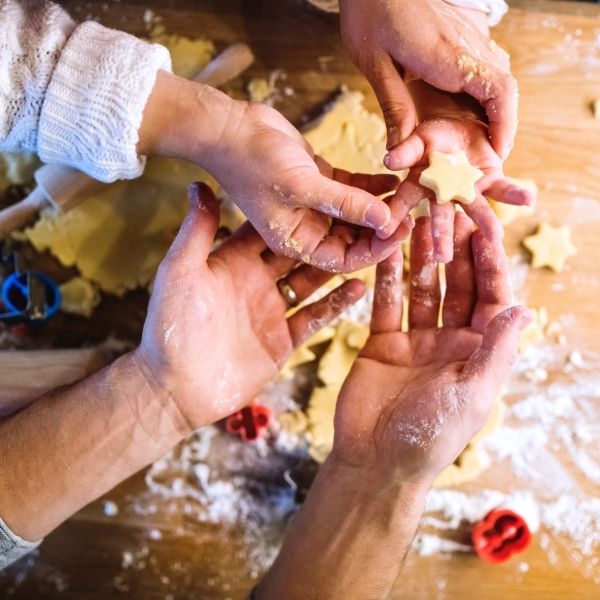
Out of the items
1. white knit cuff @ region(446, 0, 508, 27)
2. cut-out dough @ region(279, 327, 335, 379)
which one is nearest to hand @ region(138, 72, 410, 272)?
cut-out dough @ region(279, 327, 335, 379)

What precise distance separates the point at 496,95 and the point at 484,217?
163 millimetres

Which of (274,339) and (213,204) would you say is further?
(274,339)

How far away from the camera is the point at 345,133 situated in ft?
3.72

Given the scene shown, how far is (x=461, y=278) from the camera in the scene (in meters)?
0.98

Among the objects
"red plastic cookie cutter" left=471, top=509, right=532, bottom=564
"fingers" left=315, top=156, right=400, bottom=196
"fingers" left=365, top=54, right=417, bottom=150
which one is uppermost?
"fingers" left=365, top=54, right=417, bottom=150

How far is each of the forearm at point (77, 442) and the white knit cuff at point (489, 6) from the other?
0.75 meters

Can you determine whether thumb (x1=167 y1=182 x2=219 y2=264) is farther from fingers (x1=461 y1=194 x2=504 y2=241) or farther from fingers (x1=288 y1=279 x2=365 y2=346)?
fingers (x1=461 y1=194 x2=504 y2=241)

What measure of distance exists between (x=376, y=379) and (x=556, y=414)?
0.36m

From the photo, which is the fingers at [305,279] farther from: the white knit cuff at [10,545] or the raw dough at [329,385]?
the white knit cuff at [10,545]

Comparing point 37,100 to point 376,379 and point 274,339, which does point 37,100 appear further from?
point 376,379

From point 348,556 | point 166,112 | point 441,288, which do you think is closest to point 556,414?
point 441,288

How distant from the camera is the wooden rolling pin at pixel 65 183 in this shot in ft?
3.46

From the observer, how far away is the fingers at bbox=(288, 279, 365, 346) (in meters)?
1.03

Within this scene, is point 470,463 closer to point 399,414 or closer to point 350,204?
point 399,414
